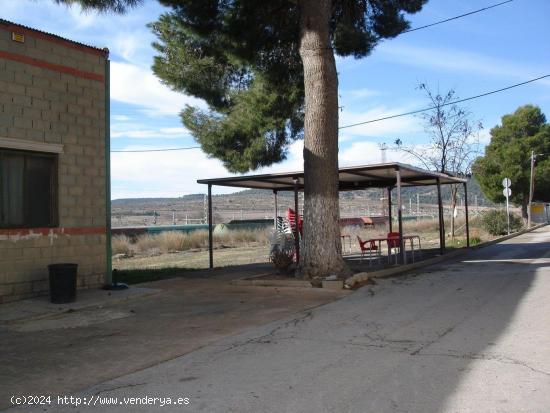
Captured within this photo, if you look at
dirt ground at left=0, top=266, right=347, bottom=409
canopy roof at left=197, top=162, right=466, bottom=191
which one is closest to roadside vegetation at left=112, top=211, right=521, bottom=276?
canopy roof at left=197, top=162, right=466, bottom=191

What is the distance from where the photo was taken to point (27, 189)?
10.6 m

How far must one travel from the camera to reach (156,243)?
28.5 meters

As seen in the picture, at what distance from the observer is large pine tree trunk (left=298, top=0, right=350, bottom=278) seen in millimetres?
11820

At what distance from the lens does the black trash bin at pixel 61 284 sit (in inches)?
395

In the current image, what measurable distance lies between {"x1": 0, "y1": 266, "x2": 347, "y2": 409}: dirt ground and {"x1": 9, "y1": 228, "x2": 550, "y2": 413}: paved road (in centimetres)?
46

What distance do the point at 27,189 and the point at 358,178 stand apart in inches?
396

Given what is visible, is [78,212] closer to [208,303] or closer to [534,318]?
[208,303]

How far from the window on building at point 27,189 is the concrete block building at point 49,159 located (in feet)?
0.06

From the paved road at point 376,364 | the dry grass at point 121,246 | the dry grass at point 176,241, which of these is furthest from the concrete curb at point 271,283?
the dry grass at point 176,241

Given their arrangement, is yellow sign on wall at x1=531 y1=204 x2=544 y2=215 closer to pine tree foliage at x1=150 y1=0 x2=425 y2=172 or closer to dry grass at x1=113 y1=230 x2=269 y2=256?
dry grass at x1=113 y1=230 x2=269 y2=256

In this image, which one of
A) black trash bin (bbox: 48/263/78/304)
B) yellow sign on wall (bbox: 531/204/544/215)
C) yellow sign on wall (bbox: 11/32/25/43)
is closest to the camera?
black trash bin (bbox: 48/263/78/304)

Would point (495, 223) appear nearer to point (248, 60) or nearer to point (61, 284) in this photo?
point (248, 60)

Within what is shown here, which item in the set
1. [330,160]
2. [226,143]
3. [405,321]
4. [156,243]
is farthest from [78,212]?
[156,243]

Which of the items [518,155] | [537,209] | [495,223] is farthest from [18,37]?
[537,209]
